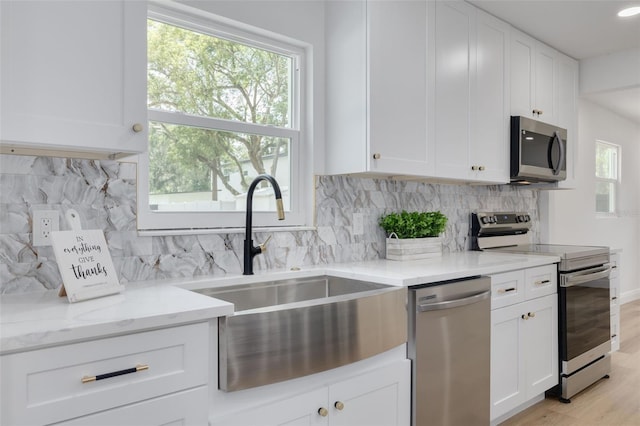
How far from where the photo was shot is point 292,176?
238cm

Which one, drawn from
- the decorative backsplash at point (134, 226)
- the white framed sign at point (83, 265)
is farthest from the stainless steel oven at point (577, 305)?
the white framed sign at point (83, 265)

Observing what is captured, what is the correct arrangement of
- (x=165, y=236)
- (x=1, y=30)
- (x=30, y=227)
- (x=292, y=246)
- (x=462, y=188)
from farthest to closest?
1. (x=462, y=188)
2. (x=292, y=246)
3. (x=165, y=236)
4. (x=30, y=227)
5. (x=1, y=30)

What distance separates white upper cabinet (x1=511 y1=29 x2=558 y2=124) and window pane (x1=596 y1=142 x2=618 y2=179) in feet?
7.54

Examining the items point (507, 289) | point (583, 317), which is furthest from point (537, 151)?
point (507, 289)

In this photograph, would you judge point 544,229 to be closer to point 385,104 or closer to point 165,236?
point 385,104

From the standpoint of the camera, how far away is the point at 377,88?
220 cm

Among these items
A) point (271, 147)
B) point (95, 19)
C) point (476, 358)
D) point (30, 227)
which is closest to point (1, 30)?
point (95, 19)

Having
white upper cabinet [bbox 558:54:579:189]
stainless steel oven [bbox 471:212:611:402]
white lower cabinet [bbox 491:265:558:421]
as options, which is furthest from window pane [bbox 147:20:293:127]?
white upper cabinet [bbox 558:54:579:189]

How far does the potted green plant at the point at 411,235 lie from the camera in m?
2.51

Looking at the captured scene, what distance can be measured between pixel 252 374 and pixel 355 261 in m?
1.27

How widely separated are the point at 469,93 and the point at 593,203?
10.7ft

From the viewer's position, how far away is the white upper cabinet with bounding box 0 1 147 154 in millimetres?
1218

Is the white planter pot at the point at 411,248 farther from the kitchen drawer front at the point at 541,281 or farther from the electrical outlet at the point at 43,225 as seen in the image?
the electrical outlet at the point at 43,225

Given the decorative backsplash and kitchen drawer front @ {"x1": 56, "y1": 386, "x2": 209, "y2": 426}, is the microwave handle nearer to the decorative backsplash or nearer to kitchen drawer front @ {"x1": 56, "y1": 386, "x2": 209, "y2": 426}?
the decorative backsplash
